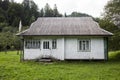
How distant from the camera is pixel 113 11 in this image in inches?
1021

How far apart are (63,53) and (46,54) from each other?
1597mm

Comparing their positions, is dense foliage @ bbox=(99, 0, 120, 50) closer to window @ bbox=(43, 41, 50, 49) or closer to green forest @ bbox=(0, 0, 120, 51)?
green forest @ bbox=(0, 0, 120, 51)

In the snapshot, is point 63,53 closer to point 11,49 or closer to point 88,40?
point 88,40

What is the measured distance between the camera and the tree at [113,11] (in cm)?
2572

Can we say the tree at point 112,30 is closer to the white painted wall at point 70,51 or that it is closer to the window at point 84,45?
the white painted wall at point 70,51

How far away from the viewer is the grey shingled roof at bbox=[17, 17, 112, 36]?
23.3 metres

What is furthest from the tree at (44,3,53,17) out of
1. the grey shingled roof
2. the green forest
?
the grey shingled roof

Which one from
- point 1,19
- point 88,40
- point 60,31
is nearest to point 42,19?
point 60,31

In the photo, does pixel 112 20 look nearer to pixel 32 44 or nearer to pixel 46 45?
pixel 46 45

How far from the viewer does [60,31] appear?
23.7 meters

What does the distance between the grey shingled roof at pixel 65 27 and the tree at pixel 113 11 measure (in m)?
1.97

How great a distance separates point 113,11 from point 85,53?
19.5ft

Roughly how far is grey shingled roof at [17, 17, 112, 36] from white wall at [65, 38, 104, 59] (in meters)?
0.80

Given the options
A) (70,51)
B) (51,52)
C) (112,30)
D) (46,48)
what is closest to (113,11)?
(112,30)
